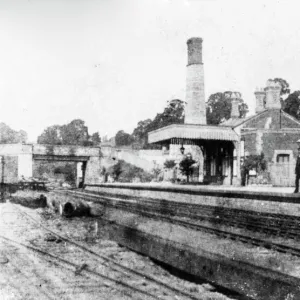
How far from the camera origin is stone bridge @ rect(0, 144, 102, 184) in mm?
42812

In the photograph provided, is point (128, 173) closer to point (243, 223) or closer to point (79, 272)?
point (243, 223)

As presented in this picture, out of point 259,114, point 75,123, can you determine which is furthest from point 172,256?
point 75,123

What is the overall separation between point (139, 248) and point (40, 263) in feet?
10.2

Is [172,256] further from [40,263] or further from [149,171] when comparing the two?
[149,171]

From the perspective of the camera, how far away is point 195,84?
4031 centimetres

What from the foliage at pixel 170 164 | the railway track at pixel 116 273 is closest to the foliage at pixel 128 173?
the foliage at pixel 170 164

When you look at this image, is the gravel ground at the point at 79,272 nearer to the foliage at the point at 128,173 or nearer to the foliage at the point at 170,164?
the foliage at the point at 170,164

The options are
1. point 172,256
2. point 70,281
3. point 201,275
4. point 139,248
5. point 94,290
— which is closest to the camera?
point 94,290

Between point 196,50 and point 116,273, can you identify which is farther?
point 196,50

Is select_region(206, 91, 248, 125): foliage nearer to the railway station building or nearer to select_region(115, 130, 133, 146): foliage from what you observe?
select_region(115, 130, 133, 146): foliage

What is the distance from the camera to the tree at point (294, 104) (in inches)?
2596

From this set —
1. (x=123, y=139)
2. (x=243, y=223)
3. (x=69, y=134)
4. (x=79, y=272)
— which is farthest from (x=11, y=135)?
(x=79, y=272)

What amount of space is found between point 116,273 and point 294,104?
6309 cm

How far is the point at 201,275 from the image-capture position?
28.0 feet
